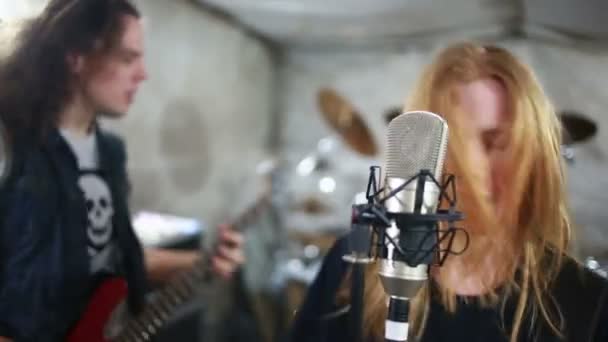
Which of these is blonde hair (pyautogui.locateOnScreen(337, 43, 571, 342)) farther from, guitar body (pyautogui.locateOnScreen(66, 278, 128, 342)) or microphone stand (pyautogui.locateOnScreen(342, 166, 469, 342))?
guitar body (pyautogui.locateOnScreen(66, 278, 128, 342))

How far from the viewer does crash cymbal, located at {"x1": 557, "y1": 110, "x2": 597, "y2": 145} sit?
0.85m

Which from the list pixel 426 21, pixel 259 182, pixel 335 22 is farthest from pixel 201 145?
Answer: pixel 426 21

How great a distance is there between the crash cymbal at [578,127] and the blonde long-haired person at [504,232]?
6.5 inches

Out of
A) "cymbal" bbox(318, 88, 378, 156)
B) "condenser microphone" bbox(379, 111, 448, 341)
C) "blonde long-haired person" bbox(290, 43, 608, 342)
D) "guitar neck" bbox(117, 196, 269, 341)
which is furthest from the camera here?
"cymbal" bbox(318, 88, 378, 156)

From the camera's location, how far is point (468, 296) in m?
0.69

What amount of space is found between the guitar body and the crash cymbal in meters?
0.77

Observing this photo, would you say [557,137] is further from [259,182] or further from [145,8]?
[259,182]

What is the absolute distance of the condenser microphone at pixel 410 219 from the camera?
49cm

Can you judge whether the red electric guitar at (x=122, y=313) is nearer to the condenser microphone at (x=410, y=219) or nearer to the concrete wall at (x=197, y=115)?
the concrete wall at (x=197, y=115)

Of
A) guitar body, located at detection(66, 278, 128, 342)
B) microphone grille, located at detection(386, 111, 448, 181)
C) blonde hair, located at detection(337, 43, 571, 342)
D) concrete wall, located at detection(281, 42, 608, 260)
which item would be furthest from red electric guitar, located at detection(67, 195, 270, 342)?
concrete wall, located at detection(281, 42, 608, 260)

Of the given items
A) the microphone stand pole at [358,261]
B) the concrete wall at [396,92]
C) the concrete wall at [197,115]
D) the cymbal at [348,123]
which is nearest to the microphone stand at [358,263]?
the microphone stand pole at [358,261]

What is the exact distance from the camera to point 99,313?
2.69 ft

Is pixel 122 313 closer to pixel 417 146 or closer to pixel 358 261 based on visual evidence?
pixel 358 261

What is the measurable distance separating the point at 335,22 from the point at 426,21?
25cm
